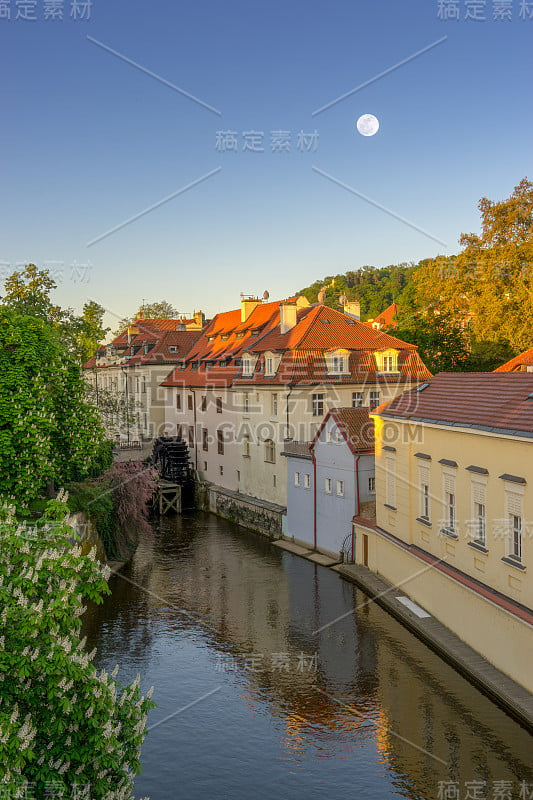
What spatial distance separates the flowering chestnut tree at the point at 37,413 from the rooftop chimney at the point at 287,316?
629 inches

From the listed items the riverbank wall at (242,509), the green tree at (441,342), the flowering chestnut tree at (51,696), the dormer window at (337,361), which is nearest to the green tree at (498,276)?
the green tree at (441,342)

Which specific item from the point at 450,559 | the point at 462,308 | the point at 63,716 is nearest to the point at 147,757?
the point at 63,716

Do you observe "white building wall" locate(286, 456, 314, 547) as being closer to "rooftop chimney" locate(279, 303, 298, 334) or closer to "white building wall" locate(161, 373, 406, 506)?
"white building wall" locate(161, 373, 406, 506)

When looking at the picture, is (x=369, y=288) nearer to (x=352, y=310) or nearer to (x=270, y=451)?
(x=352, y=310)

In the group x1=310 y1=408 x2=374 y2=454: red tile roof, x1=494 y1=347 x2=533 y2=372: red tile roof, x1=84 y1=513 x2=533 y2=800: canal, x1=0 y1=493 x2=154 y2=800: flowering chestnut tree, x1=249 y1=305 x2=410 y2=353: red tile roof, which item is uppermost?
x1=249 y1=305 x2=410 y2=353: red tile roof

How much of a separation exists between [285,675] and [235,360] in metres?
28.0

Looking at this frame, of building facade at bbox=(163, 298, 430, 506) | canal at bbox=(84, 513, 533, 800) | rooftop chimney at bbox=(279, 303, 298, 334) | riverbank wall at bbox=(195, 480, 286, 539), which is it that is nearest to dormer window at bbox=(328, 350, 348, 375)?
building facade at bbox=(163, 298, 430, 506)

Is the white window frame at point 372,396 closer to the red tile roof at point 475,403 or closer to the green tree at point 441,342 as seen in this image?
the green tree at point 441,342

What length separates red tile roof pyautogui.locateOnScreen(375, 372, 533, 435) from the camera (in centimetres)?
1820

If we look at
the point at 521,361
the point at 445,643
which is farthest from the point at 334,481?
the point at 521,361

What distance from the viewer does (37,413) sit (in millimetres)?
24969

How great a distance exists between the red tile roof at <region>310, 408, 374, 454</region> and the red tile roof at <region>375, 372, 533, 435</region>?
12.9 feet

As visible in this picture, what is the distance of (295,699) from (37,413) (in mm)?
13053

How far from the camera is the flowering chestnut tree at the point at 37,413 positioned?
24.8 metres
